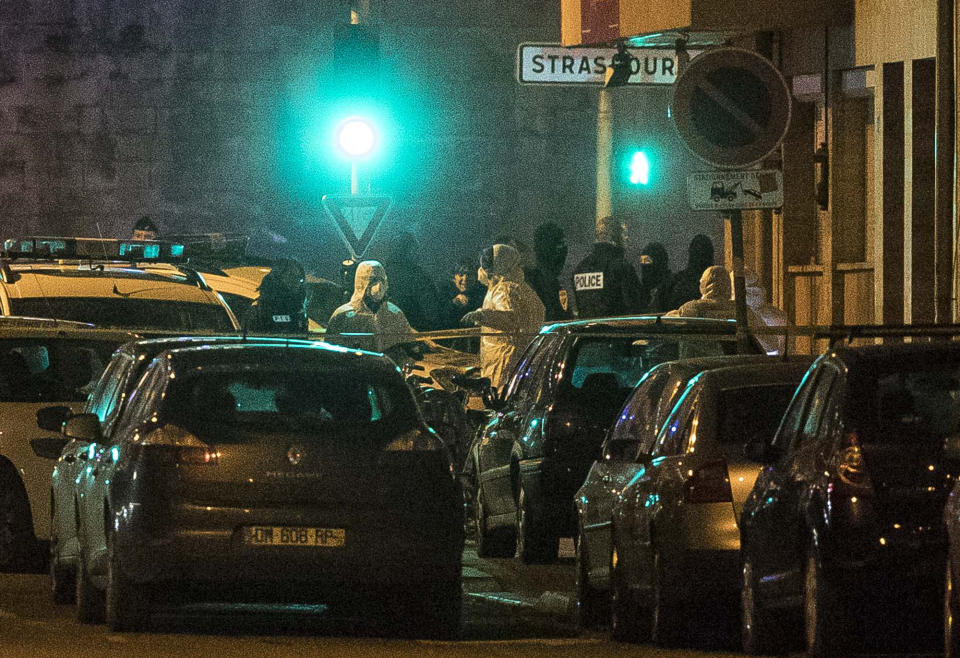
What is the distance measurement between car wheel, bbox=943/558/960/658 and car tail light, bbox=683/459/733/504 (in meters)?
2.30

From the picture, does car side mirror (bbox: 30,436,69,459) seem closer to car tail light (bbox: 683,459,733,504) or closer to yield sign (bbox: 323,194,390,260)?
car tail light (bbox: 683,459,733,504)

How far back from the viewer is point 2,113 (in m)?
36.7

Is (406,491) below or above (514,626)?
above

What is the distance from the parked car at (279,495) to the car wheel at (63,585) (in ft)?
5.19

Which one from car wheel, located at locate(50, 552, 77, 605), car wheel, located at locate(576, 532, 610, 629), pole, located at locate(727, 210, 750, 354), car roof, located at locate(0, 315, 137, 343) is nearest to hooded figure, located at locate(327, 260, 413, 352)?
car roof, located at locate(0, 315, 137, 343)

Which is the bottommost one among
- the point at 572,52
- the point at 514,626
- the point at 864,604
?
the point at 514,626

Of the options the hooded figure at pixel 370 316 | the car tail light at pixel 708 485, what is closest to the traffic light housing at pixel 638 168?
the hooded figure at pixel 370 316

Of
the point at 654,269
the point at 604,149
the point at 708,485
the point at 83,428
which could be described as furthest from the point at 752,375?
the point at 604,149

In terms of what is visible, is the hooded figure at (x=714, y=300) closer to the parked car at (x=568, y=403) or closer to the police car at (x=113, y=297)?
the parked car at (x=568, y=403)

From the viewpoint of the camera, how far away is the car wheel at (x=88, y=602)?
12203 mm

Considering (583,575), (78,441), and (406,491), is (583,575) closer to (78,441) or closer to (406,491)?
(406,491)

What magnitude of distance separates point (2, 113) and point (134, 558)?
26.3 m

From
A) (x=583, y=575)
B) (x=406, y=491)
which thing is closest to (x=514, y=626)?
(x=583, y=575)

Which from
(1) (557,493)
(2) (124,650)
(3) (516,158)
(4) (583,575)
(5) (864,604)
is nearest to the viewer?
(5) (864,604)
